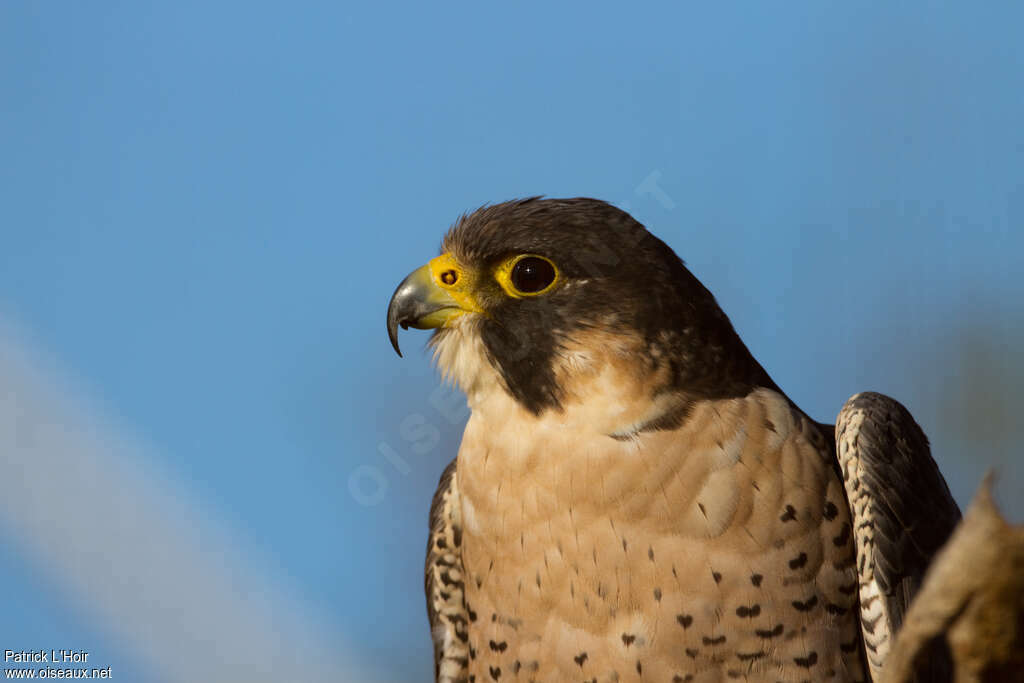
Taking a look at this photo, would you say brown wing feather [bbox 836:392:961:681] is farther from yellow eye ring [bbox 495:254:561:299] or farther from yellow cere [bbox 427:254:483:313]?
yellow cere [bbox 427:254:483:313]

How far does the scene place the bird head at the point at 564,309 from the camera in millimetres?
1998

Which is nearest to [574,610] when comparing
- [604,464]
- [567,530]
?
[567,530]

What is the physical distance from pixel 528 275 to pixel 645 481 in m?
0.48

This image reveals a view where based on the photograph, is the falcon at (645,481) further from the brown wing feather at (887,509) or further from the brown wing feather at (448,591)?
the brown wing feather at (448,591)

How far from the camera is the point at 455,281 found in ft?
6.95

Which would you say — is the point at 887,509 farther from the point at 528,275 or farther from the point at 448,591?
the point at 448,591

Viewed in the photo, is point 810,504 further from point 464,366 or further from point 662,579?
point 464,366

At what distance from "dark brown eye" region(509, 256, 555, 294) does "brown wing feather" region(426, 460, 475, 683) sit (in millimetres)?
545

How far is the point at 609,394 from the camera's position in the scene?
6.61 feet

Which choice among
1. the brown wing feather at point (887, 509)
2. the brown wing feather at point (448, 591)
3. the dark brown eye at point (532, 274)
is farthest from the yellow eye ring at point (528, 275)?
the brown wing feather at point (887, 509)

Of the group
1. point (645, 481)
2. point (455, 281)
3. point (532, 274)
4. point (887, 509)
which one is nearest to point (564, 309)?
point (532, 274)

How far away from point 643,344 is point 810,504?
0.46 meters

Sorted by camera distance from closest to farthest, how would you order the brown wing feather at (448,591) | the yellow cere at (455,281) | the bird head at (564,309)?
the bird head at (564,309), the yellow cere at (455,281), the brown wing feather at (448,591)

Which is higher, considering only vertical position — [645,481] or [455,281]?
[455,281]
